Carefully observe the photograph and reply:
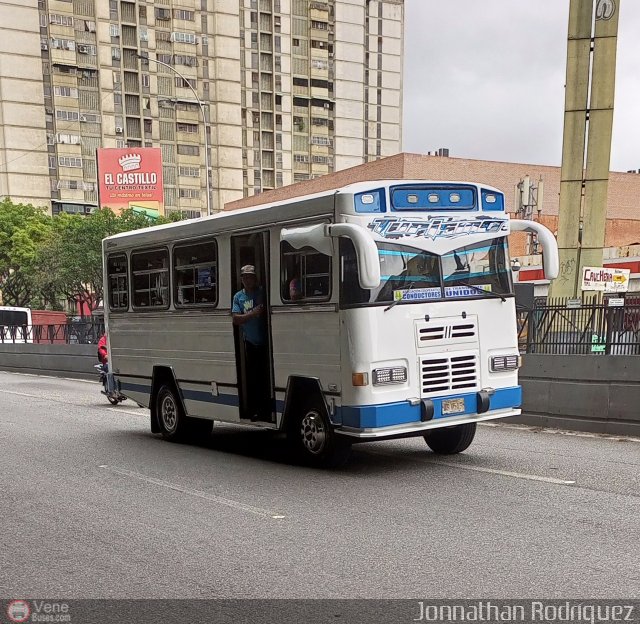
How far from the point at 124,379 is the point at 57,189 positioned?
83.6 m

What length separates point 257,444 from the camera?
34.8ft

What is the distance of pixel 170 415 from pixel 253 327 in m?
2.73

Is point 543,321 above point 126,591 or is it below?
above

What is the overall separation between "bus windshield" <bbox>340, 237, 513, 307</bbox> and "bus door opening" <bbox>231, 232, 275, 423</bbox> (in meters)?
1.58

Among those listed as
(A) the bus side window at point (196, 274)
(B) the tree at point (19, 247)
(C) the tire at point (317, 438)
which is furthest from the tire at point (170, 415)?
(B) the tree at point (19, 247)

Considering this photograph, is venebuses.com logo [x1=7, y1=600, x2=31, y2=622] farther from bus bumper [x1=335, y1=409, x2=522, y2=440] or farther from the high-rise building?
the high-rise building

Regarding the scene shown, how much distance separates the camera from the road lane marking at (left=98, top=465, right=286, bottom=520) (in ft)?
22.0

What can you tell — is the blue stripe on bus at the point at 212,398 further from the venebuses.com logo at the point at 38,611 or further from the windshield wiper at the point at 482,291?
the venebuses.com logo at the point at 38,611

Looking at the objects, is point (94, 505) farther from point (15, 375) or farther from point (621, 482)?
point (15, 375)

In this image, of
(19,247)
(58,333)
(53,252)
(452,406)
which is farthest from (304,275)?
(19,247)

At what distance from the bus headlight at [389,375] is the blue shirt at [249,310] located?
201 centimetres

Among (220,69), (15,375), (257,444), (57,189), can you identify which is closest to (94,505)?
(257,444)

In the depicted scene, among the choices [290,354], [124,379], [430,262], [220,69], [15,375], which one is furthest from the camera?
[220,69]

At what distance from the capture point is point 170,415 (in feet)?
37.0
